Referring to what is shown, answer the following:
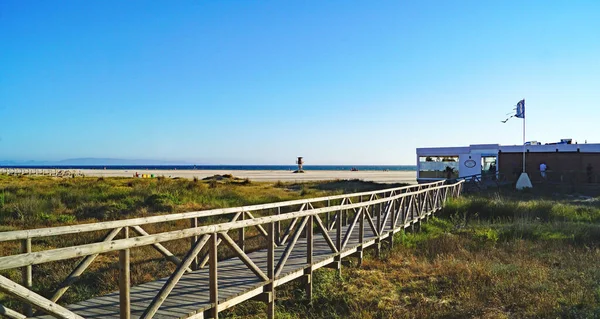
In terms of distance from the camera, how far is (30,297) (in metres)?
3.11

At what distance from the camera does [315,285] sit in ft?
24.7

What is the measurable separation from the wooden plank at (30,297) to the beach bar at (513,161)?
27979 mm

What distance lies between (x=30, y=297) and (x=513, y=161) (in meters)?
31.0

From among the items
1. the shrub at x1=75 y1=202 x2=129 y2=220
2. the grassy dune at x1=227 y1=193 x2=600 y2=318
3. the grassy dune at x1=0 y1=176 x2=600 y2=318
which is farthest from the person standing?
the shrub at x1=75 y1=202 x2=129 y2=220

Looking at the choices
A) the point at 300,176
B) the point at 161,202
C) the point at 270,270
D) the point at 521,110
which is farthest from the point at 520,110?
the point at 300,176

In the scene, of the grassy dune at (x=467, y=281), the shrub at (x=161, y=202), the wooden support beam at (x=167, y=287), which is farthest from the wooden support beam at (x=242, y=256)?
the shrub at (x=161, y=202)

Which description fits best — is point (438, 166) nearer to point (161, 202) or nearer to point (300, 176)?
point (161, 202)

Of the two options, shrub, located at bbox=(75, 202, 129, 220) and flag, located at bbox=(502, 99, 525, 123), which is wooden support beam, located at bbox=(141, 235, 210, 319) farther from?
flag, located at bbox=(502, 99, 525, 123)

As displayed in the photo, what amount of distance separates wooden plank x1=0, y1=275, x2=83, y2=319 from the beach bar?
1102 inches

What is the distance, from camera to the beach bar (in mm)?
26422

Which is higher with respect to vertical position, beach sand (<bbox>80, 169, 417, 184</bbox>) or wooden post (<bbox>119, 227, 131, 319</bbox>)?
wooden post (<bbox>119, 227, 131, 319</bbox>)

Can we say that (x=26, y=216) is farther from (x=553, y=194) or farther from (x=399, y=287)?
(x=553, y=194)

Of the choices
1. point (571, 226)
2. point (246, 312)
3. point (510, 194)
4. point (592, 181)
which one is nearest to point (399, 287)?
point (246, 312)

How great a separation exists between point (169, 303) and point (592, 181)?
2807 cm
